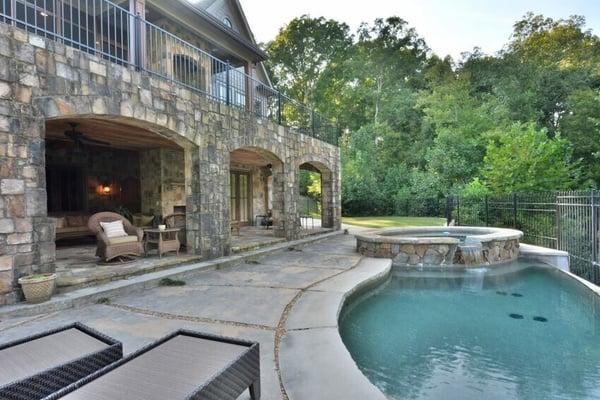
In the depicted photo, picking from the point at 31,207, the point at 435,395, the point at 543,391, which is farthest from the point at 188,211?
the point at 543,391

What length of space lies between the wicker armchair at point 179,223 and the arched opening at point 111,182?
0.08ft

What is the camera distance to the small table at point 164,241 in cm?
684

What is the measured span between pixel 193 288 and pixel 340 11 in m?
29.0

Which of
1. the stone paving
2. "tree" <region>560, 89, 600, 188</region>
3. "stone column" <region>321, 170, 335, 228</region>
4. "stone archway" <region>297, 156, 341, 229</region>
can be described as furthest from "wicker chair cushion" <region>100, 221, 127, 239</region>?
"tree" <region>560, 89, 600, 188</region>

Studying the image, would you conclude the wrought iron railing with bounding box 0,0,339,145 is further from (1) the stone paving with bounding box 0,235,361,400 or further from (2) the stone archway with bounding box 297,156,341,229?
(1) the stone paving with bounding box 0,235,361,400

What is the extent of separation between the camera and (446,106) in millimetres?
21703

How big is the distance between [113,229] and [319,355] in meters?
5.31

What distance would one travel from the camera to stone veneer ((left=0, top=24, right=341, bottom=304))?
13.9 ft

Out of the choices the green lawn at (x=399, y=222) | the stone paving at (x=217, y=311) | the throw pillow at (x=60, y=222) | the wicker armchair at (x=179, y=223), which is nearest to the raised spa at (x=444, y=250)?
the stone paving at (x=217, y=311)

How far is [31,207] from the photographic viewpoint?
14.5 ft

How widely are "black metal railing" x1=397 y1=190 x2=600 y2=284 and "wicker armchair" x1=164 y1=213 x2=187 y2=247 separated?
8905 mm

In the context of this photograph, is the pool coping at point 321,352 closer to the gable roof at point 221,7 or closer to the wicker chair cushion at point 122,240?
the wicker chair cushion at point 122,240

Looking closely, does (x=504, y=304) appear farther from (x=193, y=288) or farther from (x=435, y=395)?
(x=193, y=288)

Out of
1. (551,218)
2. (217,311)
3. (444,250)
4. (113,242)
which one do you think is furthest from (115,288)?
(551,218)
